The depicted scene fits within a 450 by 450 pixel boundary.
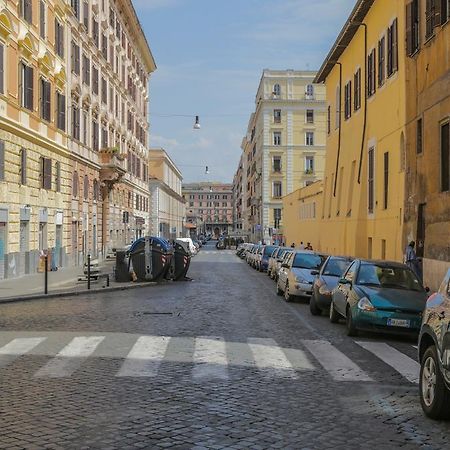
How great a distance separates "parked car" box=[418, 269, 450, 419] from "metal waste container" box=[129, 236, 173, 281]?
2009 centimetres

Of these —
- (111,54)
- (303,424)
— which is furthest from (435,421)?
(111,54)

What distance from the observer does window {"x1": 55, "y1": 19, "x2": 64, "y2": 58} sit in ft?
Result: 108

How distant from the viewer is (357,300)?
12320 millimetres

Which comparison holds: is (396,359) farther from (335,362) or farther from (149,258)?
(149,258)

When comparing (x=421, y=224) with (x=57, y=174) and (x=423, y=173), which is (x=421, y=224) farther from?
(x=57, y=174)

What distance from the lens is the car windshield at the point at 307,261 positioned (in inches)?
809

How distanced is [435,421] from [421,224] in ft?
52.5

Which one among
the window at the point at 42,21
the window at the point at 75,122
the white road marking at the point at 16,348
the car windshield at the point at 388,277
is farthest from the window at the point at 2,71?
the car windshield at the point at 388,277

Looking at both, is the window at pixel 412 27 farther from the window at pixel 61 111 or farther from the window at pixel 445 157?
the window at pixel 61 111

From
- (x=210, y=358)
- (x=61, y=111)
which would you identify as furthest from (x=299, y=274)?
(x=61, y=111)

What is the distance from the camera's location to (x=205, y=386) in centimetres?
777

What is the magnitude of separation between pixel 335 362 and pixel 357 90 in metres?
24.3

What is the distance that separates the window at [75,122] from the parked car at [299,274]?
19.0 meters

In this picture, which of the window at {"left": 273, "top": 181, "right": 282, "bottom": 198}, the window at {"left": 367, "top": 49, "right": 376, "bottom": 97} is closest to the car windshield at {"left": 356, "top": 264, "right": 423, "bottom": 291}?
the window at {"left": 367, "top": 49, "right": 376, "bottom": 97}
